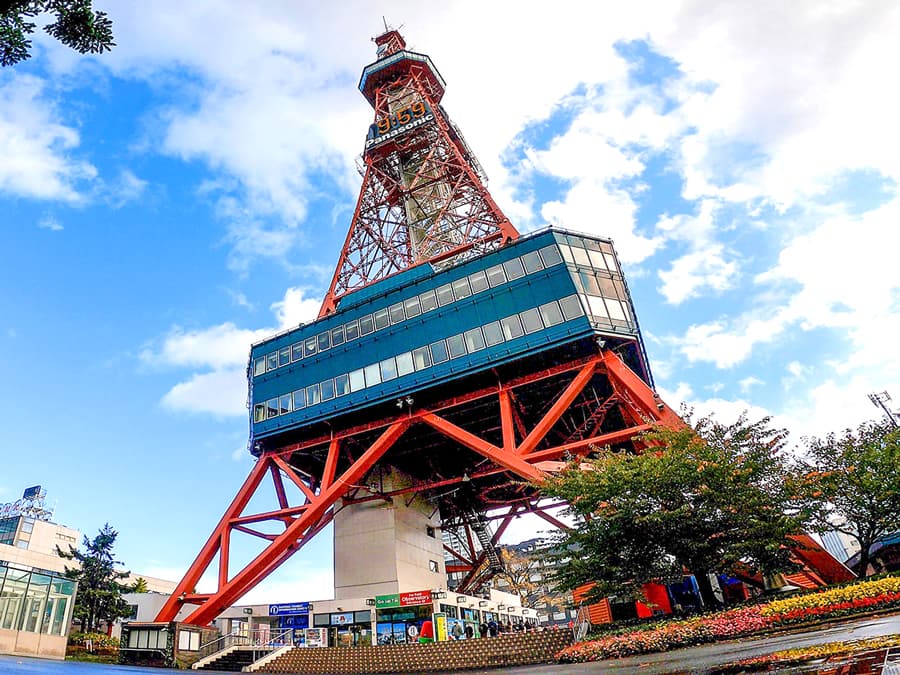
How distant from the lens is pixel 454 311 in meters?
37.1

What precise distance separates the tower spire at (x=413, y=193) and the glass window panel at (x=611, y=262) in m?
8.31

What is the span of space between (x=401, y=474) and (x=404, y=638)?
1191 centimetres

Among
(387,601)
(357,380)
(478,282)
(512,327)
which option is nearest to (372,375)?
(357,380)

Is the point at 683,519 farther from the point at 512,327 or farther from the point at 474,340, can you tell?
the point at 474,340

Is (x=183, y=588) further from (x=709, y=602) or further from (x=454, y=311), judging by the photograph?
(x=709, y=602)

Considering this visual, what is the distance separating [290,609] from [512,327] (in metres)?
22.9

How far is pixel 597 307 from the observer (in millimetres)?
34000

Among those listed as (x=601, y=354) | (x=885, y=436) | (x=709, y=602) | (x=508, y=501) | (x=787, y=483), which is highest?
(x=601, y=354)

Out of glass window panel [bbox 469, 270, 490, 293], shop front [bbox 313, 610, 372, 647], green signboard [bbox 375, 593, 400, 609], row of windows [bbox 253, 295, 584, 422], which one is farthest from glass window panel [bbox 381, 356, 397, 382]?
shop front [bbox 313, 610, 372, 647]

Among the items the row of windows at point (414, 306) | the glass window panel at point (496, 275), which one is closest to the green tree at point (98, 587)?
the row of windows at point (414, 306)

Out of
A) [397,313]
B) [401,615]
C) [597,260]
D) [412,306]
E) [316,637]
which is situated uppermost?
[597,260]

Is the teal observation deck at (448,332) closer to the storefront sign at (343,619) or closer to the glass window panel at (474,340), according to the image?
the glass window panel at (474,340)

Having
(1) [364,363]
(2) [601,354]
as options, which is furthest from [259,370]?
(2) [601,354]

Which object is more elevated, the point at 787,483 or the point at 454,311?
the point at 454,311
